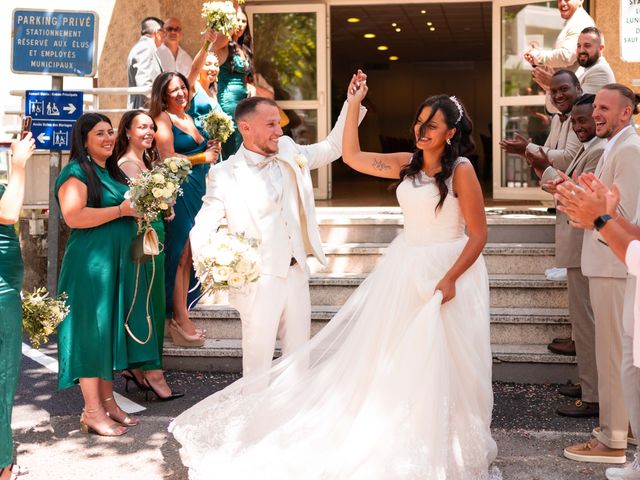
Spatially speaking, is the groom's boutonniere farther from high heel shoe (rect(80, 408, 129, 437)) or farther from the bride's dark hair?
high heel shoe (rect(80, 408, 129, 437))

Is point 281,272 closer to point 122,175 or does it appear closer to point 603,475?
point 122,175

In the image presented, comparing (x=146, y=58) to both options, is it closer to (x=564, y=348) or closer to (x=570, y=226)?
(x=570, y=226)

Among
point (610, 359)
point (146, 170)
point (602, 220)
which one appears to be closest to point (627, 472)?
point (610, 359)

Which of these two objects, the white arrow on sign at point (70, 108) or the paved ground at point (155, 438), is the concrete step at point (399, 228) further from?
the white arrow on sign at point (70, 108)

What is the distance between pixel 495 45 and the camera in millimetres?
11984

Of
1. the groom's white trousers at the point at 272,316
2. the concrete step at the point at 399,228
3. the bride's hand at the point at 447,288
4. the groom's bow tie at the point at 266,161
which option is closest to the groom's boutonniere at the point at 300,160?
the groom's bow tie at the point at 266,161

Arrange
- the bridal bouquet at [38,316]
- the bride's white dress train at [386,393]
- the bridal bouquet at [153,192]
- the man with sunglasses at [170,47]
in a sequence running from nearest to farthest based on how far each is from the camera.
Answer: the bride's white dress train at [386,393] < the bridal bouquet at [38,316] < the bridal bouquet at [153,192] < the man with sunglasses at [170,47]

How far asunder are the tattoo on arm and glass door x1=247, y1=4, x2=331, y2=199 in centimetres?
742

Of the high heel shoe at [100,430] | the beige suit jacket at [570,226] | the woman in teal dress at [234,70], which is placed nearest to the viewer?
the high heel shoe at [100,430]

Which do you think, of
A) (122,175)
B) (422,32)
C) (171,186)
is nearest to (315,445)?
(171,186)

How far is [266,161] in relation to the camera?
5113mm

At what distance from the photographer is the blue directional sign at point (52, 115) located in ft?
23.0

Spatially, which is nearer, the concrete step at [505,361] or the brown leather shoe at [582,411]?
the brown leather shoe at [582,411]

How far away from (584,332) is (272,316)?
2.60m
